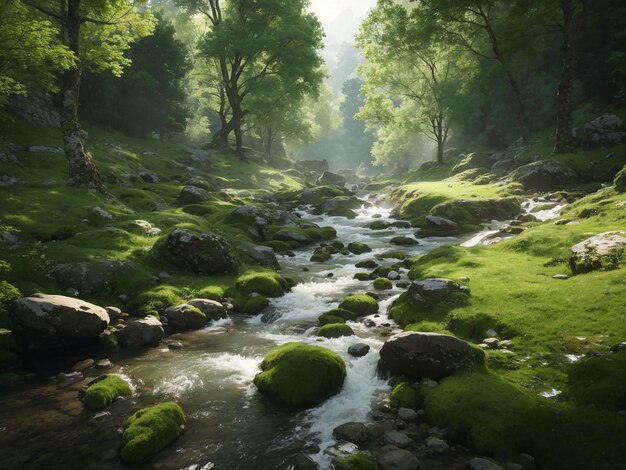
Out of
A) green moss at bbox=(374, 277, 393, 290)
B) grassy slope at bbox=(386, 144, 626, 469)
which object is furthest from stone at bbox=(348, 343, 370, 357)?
green moss at bbox=(374, 277, 393, 290)

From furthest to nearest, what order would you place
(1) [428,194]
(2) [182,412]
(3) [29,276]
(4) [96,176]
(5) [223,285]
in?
(1) [428,194] < (4) [96,176] < (5) [223,285] < (3) [29,276] < (2) [182,412]

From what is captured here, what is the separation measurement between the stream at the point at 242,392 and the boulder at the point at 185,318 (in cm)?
55

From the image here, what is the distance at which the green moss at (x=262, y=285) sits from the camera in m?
17.5

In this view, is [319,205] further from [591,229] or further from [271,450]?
[271,450]

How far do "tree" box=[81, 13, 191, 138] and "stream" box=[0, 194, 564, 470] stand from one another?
43.0 m

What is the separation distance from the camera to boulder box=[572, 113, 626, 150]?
1278 inches

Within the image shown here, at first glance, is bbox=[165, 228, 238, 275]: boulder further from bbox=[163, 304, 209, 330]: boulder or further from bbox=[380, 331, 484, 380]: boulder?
bbox=[380, 331, 484, 380]: boulder

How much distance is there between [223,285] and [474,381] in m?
12.0

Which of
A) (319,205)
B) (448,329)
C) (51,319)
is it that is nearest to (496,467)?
(448,329)

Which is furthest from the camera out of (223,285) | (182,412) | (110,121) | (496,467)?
(110,121)

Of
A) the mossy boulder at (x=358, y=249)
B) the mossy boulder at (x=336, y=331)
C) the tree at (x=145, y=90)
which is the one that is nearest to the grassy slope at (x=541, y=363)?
the mossy boulder at (x=336, y=331)

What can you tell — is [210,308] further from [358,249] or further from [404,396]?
[358,249]

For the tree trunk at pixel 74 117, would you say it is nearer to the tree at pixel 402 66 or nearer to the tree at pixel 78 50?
the tree at pixel 78 50

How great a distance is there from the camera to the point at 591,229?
16734 mm
